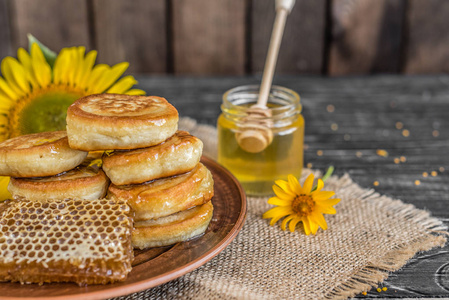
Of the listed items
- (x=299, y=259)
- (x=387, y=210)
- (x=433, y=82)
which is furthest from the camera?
(x=433, y=82)

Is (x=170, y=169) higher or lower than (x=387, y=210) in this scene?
higher

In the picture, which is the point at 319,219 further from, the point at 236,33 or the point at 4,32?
the point at 4,32

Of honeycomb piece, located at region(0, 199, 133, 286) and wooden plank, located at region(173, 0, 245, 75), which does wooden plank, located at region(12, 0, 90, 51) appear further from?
honeycomb piece, located at region(0, 199, 133, 286)

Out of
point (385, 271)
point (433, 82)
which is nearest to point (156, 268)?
point (385, 271)

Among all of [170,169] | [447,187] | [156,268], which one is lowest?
[447,187]

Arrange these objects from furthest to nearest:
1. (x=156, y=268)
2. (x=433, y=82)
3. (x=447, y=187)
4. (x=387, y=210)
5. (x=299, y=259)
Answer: (x=433, y=82) < (x=447, y=187) < (x=387, y=210) < (x=299, y=259) < (x=156, y=268)

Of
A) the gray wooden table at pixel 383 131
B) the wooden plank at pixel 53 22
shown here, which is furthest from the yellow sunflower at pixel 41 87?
the wooden plank at pixel 53 22

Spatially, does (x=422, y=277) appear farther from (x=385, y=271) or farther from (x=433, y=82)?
(x=433, y=82)
